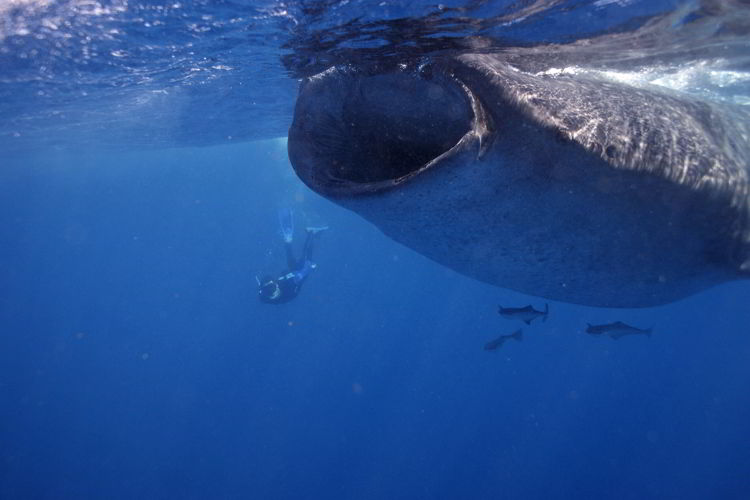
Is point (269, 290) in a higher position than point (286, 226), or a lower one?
higher

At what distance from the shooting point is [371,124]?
3576mm

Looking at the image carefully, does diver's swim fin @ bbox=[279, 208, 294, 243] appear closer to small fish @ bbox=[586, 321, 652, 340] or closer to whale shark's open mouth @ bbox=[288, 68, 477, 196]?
small fish @ bbox=[586, 321, 652, 340]

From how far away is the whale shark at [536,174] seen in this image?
2.21 m

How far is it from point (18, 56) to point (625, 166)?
10.2 metres

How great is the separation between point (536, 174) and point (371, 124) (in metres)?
1.67

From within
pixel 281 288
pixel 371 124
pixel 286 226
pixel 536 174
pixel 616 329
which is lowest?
pixel 286 226

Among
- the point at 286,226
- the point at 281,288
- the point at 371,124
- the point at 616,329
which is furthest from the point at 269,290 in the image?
the point at 371,124

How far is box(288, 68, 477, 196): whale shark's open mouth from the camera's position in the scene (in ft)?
9.27

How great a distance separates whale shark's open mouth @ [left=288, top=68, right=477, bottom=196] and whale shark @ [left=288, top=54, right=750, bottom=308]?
0.5 inches

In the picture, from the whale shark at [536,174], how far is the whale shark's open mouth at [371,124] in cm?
1

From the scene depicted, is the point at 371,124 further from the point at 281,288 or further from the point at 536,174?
the point at 281,288

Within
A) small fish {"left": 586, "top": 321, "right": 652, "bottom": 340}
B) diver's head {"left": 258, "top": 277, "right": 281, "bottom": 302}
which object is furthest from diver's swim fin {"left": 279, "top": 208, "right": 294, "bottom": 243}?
small fish {"left": 586, "top": 321, "right": 652, "bottom": 340}

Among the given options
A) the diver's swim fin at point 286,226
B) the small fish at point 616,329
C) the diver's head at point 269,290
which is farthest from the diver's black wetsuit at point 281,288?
the small fish at point 616,329

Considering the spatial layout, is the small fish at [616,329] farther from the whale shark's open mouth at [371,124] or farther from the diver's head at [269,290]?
the diver's head at [269,290]
